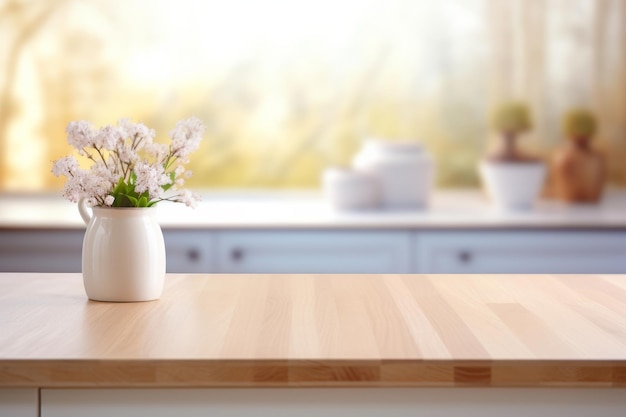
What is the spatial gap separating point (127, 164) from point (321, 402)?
595mm

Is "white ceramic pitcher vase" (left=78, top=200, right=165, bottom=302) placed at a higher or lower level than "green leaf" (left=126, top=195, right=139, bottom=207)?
lower

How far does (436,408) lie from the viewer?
1.33 metres

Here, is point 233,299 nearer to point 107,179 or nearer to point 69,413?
point 107,179

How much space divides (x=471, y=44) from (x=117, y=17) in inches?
55.6

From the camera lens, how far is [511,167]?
349 centimetres

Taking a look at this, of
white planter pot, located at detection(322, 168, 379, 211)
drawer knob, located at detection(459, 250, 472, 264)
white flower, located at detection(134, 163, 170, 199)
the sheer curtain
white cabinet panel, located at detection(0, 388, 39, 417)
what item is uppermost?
the sheer curtain

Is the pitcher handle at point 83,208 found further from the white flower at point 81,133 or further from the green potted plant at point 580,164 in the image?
the green potted plant at point 580,164

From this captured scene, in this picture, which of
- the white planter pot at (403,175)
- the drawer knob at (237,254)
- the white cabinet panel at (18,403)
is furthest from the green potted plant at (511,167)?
the white cabinet panel at (18,403)

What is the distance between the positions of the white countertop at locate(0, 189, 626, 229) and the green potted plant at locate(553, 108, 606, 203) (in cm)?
6

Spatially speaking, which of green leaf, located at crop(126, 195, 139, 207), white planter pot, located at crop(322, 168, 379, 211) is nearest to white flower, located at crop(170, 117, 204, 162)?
green leaf, located at crop(126, 195, 139, 207)

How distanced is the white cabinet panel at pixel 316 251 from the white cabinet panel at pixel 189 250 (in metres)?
0.04

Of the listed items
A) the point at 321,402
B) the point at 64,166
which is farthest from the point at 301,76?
the point at 321,402

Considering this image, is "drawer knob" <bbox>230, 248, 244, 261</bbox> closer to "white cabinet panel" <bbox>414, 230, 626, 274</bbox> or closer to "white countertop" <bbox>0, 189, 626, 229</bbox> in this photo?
"white countertop" <bbox>0, 189, 626, 229</bbox>

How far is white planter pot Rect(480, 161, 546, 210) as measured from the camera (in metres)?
3.48
